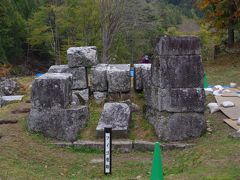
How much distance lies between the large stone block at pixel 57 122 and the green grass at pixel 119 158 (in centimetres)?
20

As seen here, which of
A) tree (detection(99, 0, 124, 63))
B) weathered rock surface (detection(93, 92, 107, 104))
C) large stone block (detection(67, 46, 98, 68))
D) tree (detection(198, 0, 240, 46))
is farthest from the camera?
tree (detection(99, 0, 124, 63))

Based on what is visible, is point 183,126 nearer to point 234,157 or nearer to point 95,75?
point 234,157

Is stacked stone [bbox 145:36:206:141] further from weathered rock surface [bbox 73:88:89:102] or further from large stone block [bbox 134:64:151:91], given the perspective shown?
weathered rock surface [bbox 73:88:89:102]

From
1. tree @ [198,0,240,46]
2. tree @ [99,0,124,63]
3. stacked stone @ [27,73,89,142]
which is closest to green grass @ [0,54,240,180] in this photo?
stacked stone @ [27,73,89,142]

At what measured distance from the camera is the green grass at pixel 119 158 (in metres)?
6.51

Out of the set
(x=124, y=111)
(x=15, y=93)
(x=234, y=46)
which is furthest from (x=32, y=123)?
(x=234, y=46)

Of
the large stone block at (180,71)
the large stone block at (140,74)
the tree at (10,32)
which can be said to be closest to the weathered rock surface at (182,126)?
the large stone block at (180,71)

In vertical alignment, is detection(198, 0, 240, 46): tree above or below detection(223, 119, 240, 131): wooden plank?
above

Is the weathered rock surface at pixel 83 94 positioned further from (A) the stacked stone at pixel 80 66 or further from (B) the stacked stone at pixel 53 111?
(B) the stacked stone at pixel 53 111

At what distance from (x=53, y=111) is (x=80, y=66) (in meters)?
2.66

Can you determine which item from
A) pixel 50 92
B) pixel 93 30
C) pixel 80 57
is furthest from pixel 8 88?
pixel 93 30

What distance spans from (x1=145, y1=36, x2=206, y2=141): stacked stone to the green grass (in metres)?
0.33

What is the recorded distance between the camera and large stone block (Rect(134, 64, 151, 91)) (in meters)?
10.8

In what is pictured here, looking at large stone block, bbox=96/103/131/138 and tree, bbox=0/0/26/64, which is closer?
large stone block, bbox=96/103/131/138
